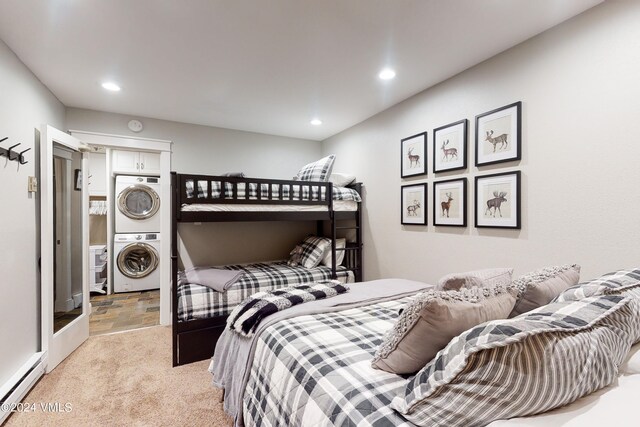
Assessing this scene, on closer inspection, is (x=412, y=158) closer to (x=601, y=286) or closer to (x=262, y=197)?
(x=262, y=197)

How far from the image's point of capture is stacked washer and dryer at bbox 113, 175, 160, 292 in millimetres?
4664

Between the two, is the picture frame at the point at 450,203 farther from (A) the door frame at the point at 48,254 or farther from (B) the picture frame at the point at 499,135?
(A) the door frame at the point at 48,254

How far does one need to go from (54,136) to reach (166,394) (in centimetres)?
227

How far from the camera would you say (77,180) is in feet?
9.44

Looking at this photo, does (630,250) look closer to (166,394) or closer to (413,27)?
(413,27)

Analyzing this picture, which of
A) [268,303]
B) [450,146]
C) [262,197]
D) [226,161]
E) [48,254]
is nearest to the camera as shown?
[268,303]

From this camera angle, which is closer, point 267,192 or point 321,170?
point 267,192

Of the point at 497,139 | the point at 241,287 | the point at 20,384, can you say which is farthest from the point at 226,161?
the point at 497,139

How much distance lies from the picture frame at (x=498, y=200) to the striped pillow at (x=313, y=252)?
1759mm

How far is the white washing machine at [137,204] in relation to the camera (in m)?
4.71

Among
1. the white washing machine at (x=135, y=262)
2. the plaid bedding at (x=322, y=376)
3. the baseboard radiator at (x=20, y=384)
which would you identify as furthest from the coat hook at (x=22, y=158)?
the white washing machine at (x=135, y=262)

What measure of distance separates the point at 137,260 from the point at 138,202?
0.95 m

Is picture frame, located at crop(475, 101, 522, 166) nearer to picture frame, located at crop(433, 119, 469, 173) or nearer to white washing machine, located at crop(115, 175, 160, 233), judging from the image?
picture frame, located at crop(433, 119, 469, 173)

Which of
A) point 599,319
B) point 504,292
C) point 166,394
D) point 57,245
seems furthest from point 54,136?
point 599,319
